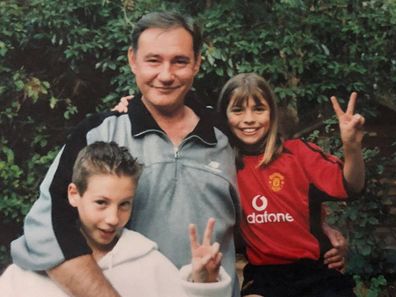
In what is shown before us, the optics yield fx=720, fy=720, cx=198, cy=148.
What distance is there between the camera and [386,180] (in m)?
2.73

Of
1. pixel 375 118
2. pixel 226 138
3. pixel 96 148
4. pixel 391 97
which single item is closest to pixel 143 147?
pixel 96 148

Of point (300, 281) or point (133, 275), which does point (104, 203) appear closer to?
point (133, 275)

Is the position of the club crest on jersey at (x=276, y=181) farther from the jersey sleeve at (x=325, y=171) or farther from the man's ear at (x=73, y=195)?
the man's ear at (x=73, y=195)

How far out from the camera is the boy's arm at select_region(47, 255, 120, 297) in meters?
1.84

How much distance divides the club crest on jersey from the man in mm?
184

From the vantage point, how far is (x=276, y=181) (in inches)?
82.9

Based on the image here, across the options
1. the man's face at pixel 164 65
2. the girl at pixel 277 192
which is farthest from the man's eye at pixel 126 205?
the girl at pixel 277 192

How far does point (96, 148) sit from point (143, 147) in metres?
0.13

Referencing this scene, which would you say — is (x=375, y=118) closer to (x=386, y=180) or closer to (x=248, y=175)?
(x=386, y=180)

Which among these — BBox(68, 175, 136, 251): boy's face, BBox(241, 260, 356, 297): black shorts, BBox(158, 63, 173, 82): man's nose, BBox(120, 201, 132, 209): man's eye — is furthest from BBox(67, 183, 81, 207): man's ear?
BBox(241, 260, 356, 297): black shorts

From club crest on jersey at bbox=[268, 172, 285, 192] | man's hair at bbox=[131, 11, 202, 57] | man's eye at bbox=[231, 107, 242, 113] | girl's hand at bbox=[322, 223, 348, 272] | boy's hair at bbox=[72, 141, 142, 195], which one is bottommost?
girl's hand at bbox=[322, 223, 348, 272]

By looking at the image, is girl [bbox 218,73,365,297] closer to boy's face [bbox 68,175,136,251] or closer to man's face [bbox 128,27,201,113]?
man's face [bbox 128,27,201,113]

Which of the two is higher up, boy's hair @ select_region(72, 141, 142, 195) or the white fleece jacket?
boy's hair @ select_region(72, 141, 142, 195)

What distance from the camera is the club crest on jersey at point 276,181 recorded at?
2102mm
